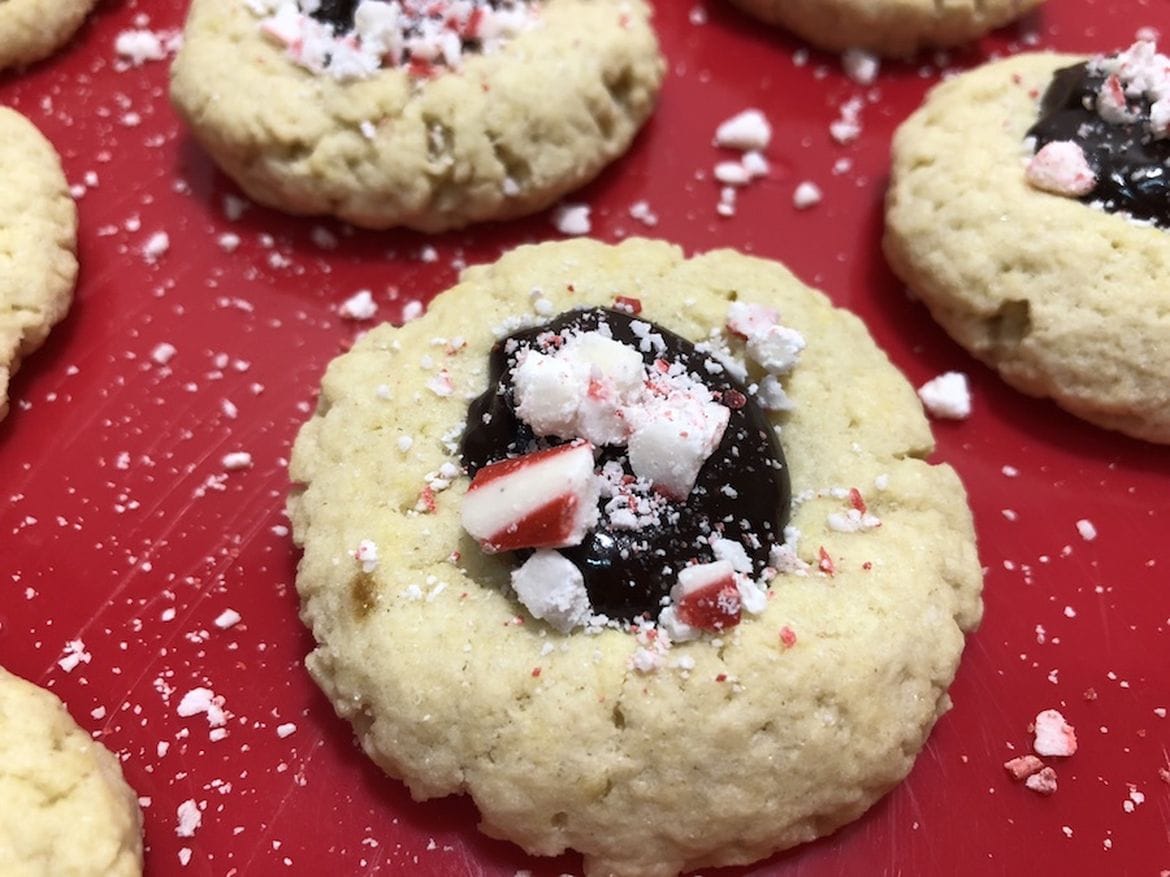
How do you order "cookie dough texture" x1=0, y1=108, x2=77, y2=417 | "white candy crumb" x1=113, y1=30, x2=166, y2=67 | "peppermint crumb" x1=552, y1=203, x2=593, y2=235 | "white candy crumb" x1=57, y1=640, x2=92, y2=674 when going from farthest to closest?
"white candy crumb" x1=113, y1=30, x2=166, y2=67 → "peppermint crumb" x1=552, y1=203, x2=593, y2=235 → "cookie dough texture" x1=0, y1=108, x2=77, y2=417 → "white candy crumb" x1=57, y1=640, x2=92, y2=674

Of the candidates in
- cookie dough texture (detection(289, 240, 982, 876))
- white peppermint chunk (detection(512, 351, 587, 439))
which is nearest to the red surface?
cookie dough texture (detection(289, 240, 982, 876))

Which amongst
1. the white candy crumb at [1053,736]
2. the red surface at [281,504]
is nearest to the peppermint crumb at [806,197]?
the red surface at [281,504]

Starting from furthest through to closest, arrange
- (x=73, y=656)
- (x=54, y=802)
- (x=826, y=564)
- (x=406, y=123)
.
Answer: (x=406, y=123)
(x=73, y=656)
(x=826, y=564)
(x=54, y=802)

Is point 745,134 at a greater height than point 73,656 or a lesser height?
greater

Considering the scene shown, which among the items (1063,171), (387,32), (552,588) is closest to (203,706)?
(552,588)

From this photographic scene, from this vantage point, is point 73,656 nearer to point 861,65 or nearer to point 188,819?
point 188,819

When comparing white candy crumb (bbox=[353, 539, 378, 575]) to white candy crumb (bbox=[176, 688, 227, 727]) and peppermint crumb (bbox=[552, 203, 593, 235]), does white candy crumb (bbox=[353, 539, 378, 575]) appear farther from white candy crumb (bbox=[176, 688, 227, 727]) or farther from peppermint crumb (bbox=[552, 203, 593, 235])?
peppermint crumb (bbox=[552, 203, 593, 235])

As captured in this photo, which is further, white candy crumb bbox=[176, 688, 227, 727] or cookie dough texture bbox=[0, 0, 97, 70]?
cookie dough texture bbox=[0, 0, 97, 70]

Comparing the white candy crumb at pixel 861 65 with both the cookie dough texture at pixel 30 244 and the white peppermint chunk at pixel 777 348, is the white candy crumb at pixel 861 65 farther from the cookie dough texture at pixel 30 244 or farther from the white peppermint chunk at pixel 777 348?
the cookie dough texture at pixel 30 244
